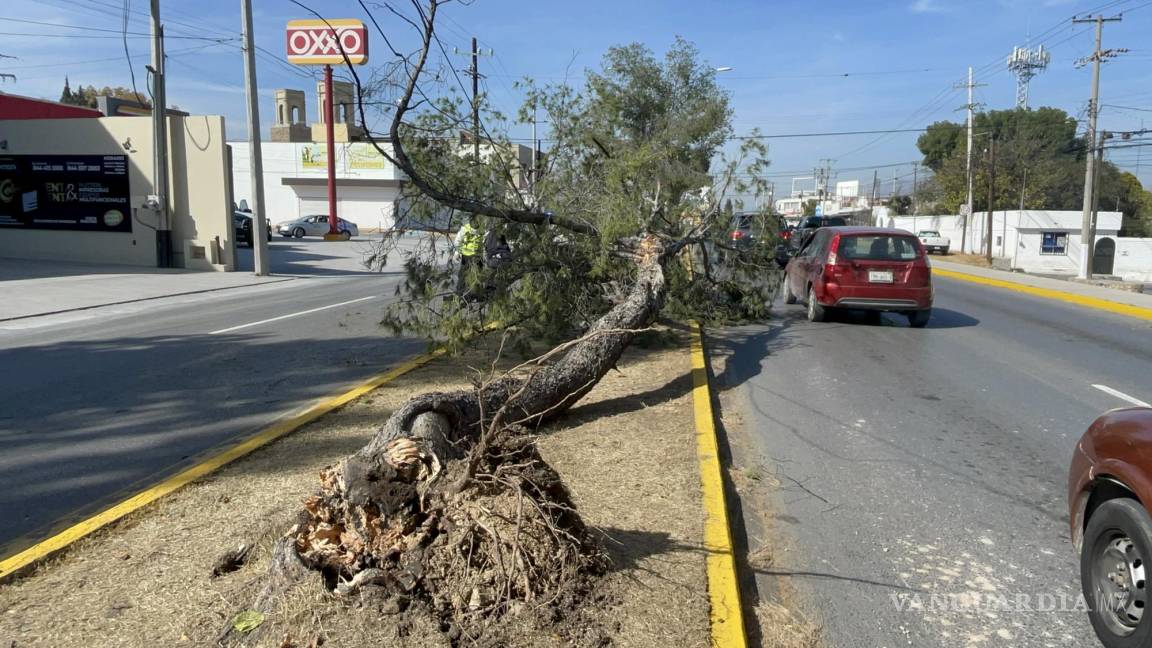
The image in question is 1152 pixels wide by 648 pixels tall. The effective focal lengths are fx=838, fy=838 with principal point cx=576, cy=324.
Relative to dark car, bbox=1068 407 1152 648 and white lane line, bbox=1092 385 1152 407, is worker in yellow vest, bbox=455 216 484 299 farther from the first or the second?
white lane line, bbox=1092 385 1152 407

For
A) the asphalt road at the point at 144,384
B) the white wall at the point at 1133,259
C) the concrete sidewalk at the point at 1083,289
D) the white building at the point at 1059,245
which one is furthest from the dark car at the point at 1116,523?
the white wall at the point at 1133,259

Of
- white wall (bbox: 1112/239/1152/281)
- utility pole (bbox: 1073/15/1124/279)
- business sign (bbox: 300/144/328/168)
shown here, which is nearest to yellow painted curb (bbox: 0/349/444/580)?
utility pole (bbox: 1073/15/1124/279)

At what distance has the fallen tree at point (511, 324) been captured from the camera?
3477 millimetres

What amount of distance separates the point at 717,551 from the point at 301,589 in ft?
6.85

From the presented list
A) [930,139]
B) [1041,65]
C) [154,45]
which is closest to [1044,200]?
[1041,65]

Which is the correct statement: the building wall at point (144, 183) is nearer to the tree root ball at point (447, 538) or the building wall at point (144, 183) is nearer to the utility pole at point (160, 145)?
the utility pole at point (160, 145)

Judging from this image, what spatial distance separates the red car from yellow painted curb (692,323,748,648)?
6748 mm

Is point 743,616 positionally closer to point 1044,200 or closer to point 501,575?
point 501,575

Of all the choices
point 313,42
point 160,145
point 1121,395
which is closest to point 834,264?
point 1121,395

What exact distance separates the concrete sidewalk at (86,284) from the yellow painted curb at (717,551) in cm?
1272

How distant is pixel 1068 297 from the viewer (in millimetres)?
18875

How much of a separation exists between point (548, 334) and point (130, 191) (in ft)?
64.8

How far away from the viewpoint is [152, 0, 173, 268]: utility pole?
21797mm

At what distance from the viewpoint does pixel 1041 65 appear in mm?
59062
